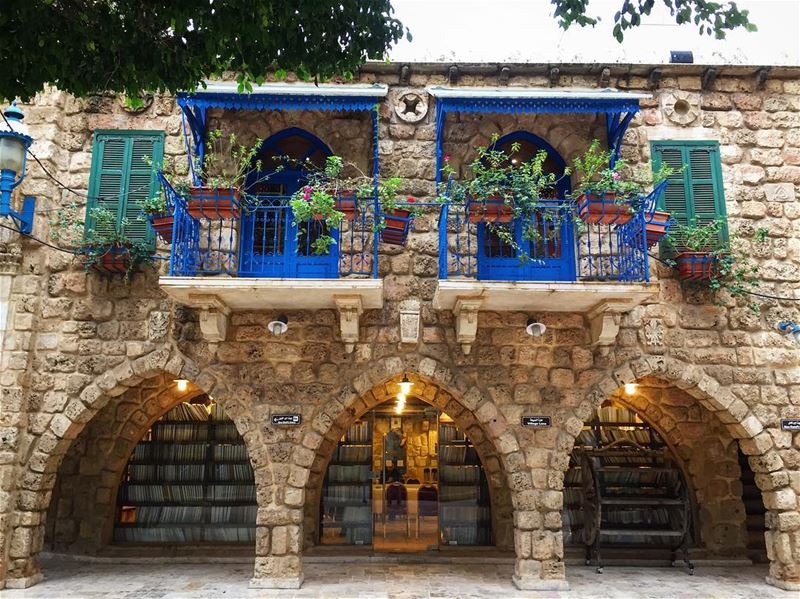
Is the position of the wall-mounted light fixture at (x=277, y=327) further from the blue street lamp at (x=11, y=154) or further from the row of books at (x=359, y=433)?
the blue street lamp at (x=11, y=154)

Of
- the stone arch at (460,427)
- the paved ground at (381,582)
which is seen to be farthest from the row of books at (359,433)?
the paved ground at (381,582)

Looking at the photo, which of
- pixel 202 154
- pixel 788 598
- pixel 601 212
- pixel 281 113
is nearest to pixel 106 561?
pixel 202 154

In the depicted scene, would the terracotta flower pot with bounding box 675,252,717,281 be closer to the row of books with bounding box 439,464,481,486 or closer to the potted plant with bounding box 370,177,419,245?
the potted plant with bounding box 370,177,419,245

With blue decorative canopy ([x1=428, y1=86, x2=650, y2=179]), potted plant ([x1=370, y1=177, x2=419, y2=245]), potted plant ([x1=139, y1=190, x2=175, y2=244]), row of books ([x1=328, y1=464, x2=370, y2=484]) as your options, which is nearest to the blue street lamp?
potted plant ([x1=139, y1=190, x2=175, y2=244])

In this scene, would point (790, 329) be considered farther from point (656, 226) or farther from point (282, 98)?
point (282, 98)

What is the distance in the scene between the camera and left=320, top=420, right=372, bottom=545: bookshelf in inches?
372

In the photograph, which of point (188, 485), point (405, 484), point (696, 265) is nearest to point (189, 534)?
point (188, 485)

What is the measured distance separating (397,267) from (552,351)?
205cm

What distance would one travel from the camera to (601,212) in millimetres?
6766

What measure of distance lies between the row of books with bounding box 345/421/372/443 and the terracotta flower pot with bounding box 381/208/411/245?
3686mm

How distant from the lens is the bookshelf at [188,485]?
9.41 metres

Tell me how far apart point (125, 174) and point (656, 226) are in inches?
242

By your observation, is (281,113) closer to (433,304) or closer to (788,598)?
(433,304)

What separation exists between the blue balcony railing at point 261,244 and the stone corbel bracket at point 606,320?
2537mm
